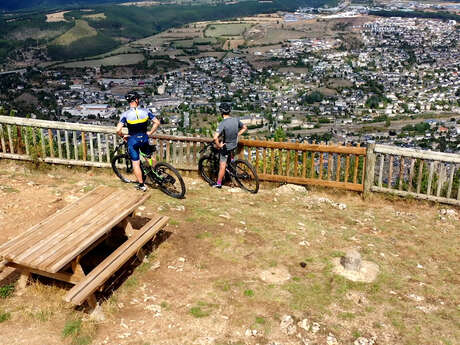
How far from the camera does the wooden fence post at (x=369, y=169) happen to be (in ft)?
31.5

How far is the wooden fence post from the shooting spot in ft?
A: 31.5

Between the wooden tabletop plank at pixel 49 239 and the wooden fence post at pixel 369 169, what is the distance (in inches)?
239

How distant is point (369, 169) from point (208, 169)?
12.3ft

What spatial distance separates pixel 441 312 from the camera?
5.51m

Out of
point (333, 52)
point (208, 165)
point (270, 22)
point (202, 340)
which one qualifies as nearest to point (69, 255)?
point (202, 340)

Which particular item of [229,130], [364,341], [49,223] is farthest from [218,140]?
[364,341]

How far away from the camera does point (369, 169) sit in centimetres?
974

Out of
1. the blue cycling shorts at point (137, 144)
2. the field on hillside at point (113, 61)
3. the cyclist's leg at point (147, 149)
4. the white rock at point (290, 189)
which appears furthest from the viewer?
the field on hillside at point (113, 61)

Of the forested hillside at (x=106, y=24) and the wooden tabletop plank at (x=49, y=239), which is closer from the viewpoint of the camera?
the wooden tabletop plank at (x=49, y=239)

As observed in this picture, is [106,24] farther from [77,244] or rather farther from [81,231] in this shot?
[77,244]

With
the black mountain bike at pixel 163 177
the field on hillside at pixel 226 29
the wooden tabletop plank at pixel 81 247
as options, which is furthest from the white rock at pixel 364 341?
the field on hillside at pixel 226 29

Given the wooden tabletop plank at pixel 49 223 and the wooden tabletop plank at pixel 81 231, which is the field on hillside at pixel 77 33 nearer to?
the wooden tabletop plank at pixel 49 223

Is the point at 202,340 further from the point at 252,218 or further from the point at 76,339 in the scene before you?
the point at 252,218

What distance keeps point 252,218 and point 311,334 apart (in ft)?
11.1
